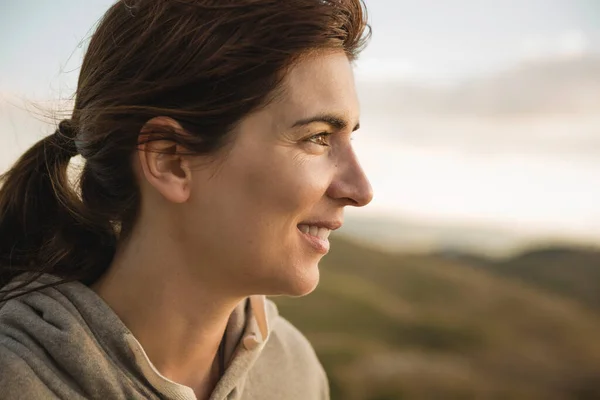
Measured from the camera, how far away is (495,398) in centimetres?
210

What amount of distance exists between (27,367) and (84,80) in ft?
1.65

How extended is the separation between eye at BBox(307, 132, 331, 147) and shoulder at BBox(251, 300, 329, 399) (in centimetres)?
49

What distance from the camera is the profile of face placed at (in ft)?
3.71

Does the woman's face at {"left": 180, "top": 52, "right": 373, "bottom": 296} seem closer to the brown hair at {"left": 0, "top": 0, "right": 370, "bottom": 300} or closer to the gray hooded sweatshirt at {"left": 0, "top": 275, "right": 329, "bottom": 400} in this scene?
the brown hair at {"left": 0, "top": 0, "right": 370, "bottom": 300}

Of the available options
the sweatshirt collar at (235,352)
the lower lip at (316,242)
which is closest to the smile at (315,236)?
the lower lip at (316,242)

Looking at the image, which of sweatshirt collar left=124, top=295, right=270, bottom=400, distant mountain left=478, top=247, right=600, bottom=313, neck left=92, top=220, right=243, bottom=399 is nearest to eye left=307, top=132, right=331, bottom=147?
neck left=92, top=220, right=243, bottom=399

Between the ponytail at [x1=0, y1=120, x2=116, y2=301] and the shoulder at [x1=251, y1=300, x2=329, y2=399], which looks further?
the shoulder at [x1=251, y1=300, x2=329, y2=399]

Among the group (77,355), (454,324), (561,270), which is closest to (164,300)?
(77,355)

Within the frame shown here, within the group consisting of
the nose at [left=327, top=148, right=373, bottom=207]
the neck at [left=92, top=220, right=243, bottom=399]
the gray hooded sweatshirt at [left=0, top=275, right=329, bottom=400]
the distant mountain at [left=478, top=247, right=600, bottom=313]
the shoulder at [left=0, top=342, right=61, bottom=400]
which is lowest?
the shoulder at [left=0, top=342, right=61, bottom=400]

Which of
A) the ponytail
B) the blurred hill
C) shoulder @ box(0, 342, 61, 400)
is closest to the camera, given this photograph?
shoulder @ box(0, 342, 61, 400)

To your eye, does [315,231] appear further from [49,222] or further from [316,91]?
[49,222]

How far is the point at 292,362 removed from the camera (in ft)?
5.00

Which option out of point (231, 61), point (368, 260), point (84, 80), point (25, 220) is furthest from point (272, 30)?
point (368, 260)

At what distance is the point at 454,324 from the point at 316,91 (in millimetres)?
1236
